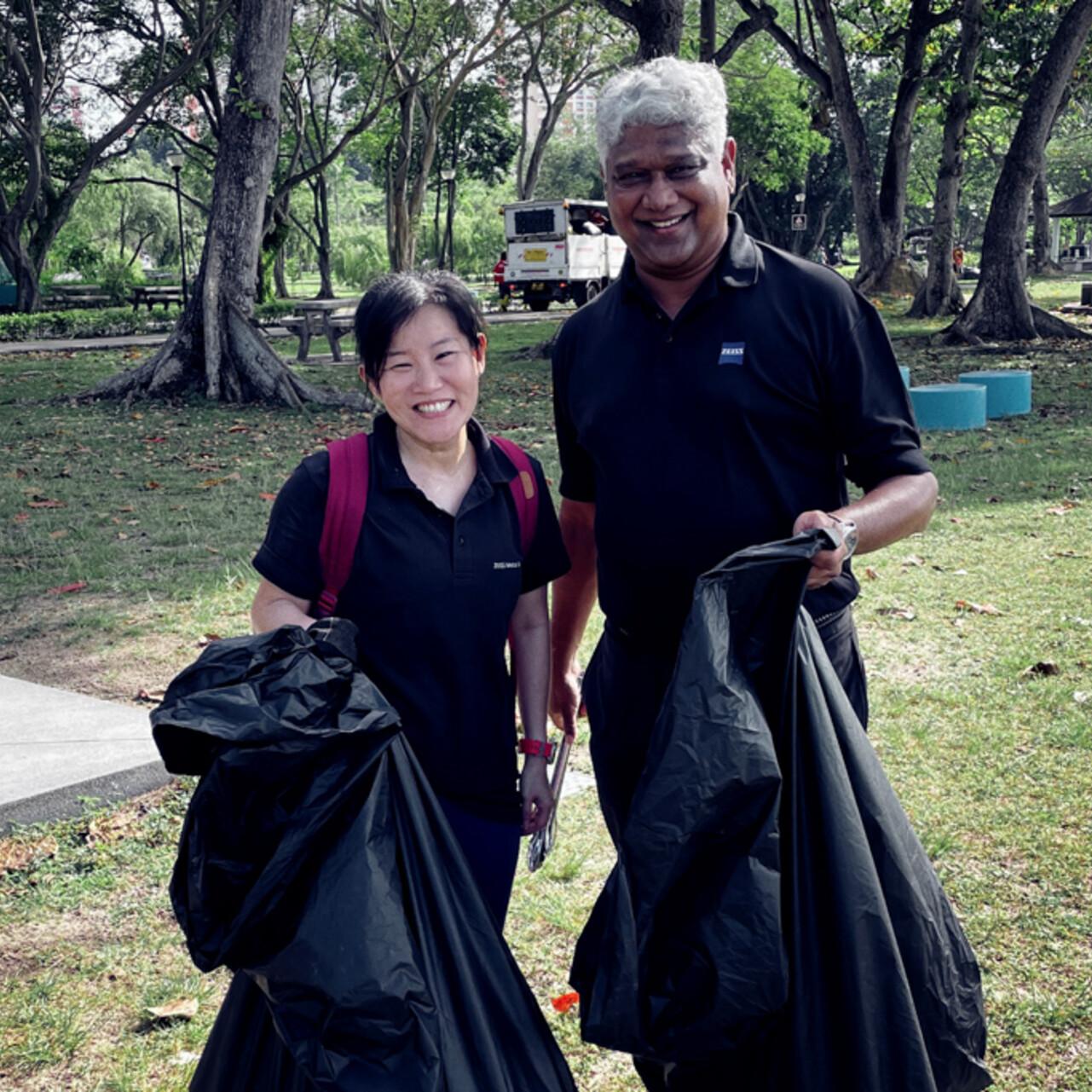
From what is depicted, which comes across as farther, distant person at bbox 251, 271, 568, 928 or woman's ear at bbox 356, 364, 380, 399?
woman's ear at bbox 356, 364, 380, 399

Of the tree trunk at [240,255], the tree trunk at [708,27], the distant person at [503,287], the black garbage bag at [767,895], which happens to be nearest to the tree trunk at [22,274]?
the distant person at [503,287]

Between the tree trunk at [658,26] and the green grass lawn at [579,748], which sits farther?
the tree trunk at [658,26]

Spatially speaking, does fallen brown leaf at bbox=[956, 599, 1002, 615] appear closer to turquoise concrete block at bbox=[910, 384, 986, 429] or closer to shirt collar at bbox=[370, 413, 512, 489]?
shirt collar at bbox=[370, 413, 512, 489]

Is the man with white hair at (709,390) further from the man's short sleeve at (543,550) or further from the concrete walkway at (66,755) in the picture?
the concrete walkway at (66,755)

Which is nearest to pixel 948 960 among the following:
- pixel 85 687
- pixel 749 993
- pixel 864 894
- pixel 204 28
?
pixel 864 894

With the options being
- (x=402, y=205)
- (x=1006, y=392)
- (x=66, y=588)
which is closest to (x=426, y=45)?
(x=402, y=205)

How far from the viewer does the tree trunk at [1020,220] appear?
16.8 meters

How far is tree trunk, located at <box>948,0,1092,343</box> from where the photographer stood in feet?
55.3

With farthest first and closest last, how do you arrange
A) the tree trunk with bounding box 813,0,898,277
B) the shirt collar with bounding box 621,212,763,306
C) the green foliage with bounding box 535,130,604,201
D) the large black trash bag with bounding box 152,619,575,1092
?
the green foliage with bounding box 535,130,604,201
the tree trunk with bounding box 813,0,898,277
the shirt collar with bounding box 621,212,763,306
the large black trash bag with bounding box 152,619,575,1092

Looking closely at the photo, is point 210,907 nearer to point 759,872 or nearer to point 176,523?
point 759,872

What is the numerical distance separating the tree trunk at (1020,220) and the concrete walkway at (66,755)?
15715 millimetres

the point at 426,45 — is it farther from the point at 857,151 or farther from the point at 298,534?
the point at 298,534

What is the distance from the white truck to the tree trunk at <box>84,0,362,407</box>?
19267mm

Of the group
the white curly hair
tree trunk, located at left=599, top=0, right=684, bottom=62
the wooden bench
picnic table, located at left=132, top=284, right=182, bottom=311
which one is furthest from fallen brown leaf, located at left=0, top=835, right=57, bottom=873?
the wooden bench
